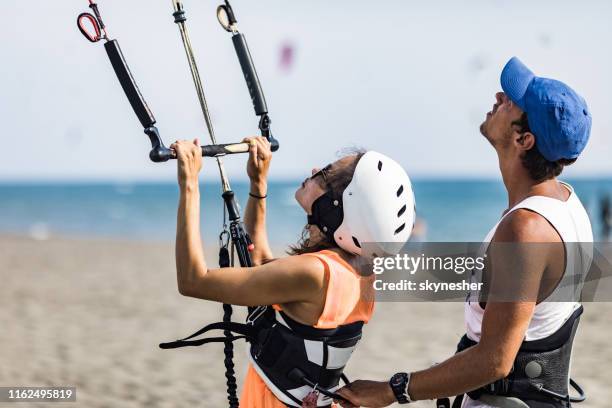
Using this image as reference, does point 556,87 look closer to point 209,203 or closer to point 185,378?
point 185,378

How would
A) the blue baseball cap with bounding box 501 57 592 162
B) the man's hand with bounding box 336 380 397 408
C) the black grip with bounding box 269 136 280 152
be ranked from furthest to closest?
the black grip with bounding box 269 136 280 152 < the man's hand with bounding box 336 380 397 408 < the blue baseball cap with bounding box 501 57 592 162

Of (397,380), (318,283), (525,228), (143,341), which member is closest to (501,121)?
(525,228)

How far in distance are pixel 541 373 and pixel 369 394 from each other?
60 centimetres

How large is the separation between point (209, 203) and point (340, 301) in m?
79.9

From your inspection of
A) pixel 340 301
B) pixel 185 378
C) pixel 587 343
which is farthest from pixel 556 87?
pixel 587 343

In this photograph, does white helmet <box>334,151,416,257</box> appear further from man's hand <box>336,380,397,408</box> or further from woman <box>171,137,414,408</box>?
man's hand <box>336,380,397,408</box>

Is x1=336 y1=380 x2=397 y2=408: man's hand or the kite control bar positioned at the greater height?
the kite control bar

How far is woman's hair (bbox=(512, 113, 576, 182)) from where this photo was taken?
2.77m

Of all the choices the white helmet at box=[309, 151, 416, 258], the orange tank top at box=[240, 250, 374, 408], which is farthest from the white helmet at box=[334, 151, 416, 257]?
the orange tank top at box=[240, 250, 374, 408]

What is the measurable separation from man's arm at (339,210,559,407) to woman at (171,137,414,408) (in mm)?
508

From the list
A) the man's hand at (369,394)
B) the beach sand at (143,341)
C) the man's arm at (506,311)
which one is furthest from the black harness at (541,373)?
the beach sand at (143,341)

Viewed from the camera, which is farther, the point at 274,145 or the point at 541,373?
the point at 274,145

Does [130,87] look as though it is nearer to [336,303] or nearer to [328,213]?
[328,213]

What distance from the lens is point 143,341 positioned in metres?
10.3
